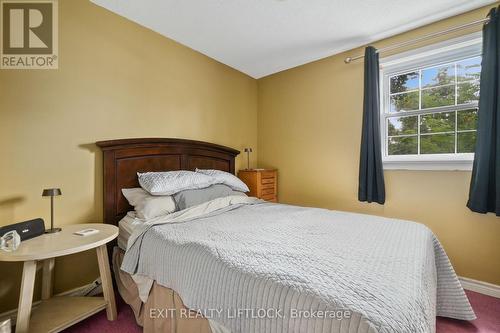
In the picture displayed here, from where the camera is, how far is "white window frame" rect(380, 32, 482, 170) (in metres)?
2.12

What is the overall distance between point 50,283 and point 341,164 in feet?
9.39

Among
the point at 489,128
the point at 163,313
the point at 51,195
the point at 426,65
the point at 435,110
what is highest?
the point at 426,65

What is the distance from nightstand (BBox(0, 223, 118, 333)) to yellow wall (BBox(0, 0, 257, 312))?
27cm

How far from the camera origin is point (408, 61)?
97.3 inches

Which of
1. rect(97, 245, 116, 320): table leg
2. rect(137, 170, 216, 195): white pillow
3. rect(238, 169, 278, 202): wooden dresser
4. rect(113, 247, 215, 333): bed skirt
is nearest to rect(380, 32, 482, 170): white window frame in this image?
rect(238, 169, 278, 202): wooden dresser

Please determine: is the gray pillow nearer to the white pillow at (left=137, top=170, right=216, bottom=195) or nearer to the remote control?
the white pillow at (left=137, top=170, right=216, bottom=195)

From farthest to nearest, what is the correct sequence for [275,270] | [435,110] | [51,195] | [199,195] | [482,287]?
[435,110]
[199,195]
[482,287]
[51,195]
[275,270]

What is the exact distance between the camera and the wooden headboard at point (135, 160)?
205 centimetres

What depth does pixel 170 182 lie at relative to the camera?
2076 millimetres

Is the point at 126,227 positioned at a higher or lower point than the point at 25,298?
higher

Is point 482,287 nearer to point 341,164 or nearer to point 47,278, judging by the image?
point 341,164

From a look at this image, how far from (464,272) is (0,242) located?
339cm

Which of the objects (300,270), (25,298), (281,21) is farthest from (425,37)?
(25,298)

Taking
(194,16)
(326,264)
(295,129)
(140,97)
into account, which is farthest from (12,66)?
(295,129)
